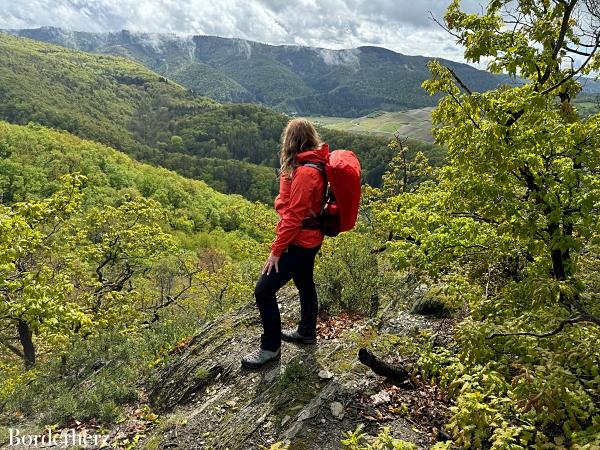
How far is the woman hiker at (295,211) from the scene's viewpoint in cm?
Answer: 465

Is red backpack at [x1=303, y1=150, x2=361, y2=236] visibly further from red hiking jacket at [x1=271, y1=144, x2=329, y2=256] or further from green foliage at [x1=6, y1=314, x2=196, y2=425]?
green foliage at [x1=6, y1=314, x2=196, y2=425]

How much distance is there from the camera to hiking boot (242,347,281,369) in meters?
5.64

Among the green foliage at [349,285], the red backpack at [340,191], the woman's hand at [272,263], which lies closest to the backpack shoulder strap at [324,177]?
the red backpack at [340,191]

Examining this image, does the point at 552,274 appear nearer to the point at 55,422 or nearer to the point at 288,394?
the point at 288,394

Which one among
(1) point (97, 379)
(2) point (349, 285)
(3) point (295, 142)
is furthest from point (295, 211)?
(1) point (97, 379)

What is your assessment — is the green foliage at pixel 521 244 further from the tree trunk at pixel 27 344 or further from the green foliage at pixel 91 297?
the tree trunk at pixel 27 344

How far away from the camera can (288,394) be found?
16.6 ft

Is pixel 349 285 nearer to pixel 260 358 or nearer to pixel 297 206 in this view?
pixel 260 358

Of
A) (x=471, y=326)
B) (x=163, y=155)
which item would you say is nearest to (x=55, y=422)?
(x=471, y=326)

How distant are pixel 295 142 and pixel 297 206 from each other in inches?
29.7

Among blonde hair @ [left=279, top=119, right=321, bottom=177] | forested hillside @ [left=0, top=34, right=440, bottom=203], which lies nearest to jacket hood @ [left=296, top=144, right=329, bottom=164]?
blonde hair @ [left=279, top=119, right=321, bottom=177]

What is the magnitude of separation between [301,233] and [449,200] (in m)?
1.83

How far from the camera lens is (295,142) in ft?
15.8

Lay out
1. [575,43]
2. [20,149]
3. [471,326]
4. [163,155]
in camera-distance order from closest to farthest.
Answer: [471,326]
[575,43]
[20,149]
[163,155]
